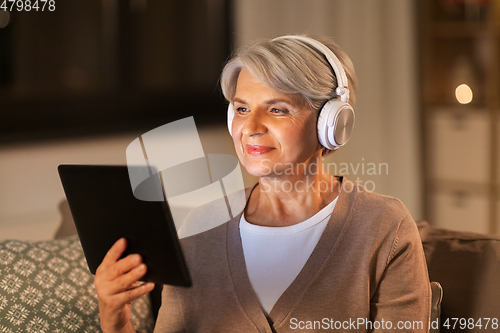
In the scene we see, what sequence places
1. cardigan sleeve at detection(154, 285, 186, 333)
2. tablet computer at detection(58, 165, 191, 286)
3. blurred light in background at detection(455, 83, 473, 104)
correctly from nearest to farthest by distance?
tablet computer at detection(58, 165, 191, 286), cardigan sleeve at detection(154, 285, 186, 333), blurred light in background at detection(455, 83, 473, 104)

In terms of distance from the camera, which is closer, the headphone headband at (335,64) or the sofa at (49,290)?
the headphone headband at (335,64)

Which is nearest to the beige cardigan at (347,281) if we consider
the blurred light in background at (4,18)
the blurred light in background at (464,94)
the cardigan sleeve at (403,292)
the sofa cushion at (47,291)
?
the cardigan sleeve at (403,292)

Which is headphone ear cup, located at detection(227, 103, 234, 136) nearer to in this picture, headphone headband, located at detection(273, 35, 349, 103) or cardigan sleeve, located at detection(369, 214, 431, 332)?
headphone headband, located at detection(273, 35, 349, 103)

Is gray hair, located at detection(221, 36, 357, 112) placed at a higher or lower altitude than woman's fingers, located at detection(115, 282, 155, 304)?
higher

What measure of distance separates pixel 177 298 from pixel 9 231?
0.44m

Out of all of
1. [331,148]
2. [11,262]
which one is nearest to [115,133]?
[11,262]

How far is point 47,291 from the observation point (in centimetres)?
86

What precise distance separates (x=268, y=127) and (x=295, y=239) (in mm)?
173

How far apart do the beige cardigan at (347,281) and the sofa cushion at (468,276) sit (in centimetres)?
14

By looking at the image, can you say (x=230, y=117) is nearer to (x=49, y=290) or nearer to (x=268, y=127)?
(x=268, y=127)

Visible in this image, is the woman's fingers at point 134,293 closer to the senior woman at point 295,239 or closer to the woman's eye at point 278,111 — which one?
the senior woman at point 295,239

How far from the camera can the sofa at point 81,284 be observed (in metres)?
0.81

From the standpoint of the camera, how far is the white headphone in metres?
0.65

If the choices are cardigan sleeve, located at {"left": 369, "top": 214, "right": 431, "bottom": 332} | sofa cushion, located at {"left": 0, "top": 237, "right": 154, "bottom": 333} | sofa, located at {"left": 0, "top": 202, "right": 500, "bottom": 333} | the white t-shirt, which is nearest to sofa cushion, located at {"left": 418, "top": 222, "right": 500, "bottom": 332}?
sofa, located at {"left": 0, "top": 202, "right": 500, "bottom": 333}
